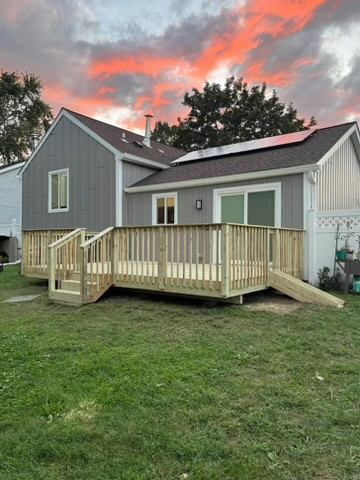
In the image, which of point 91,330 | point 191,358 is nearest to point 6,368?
point 91,330

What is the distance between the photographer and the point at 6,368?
3.23 meters

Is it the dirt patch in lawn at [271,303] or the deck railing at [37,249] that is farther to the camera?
the deck railing at [37,249]

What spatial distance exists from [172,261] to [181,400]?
9.69 ft

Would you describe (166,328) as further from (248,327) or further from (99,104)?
(99,104)

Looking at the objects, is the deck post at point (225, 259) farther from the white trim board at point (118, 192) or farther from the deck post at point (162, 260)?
the white trim board at point (118, 192)

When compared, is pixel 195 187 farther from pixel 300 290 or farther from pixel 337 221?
pixel 300 290

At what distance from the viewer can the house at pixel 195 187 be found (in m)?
7.46

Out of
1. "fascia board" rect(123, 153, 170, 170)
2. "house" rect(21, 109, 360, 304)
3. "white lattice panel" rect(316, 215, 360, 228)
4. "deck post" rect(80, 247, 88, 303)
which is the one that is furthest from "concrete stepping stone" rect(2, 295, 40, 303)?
"white lattice panel" rect(316, 215, 360, 228)

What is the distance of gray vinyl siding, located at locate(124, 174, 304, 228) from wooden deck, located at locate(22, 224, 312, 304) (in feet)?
2.02

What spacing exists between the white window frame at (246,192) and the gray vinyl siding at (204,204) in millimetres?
79

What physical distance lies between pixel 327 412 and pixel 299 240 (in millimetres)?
5489

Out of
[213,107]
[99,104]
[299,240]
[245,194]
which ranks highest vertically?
[213,107]

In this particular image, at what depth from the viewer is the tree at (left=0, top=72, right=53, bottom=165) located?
2738cm

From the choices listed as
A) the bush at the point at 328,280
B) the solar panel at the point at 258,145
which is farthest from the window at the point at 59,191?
the bush at the point at 328,280
